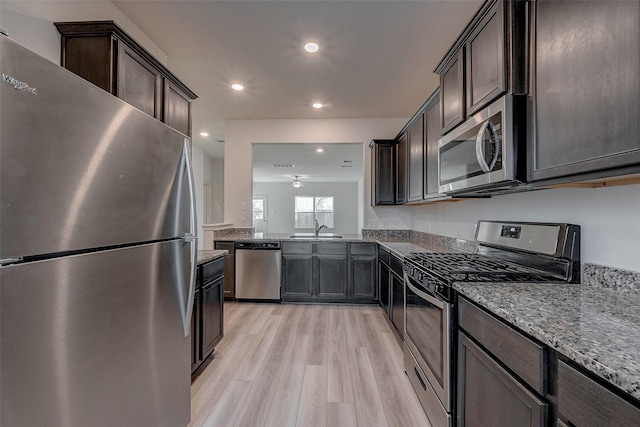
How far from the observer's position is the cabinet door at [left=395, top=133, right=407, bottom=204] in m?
3.44

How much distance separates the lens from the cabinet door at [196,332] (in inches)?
80.4

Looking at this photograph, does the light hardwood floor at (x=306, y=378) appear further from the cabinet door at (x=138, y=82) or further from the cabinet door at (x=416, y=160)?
the cabinet door at (x=138, y=82)

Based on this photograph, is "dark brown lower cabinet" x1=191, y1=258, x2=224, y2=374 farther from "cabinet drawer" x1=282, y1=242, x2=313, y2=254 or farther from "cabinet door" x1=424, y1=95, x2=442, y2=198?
"cabinet door" x1=424, y1=95, x2=442, y2=198

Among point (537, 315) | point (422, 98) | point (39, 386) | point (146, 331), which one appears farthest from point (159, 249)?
point (422, 98)

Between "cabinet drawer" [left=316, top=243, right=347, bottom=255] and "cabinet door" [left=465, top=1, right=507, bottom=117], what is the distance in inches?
99.7

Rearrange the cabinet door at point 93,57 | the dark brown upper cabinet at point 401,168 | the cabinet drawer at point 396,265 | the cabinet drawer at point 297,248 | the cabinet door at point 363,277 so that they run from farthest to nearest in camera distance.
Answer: the cabinet drawer at point 297,248 → the cabinet door at point 363,277 → the dark brown upper cabinet at point 401,168 → the cabinet drawer at point 396,265 → the cabinet door at point 93,57

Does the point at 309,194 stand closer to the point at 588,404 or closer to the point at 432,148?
the point at 432,148

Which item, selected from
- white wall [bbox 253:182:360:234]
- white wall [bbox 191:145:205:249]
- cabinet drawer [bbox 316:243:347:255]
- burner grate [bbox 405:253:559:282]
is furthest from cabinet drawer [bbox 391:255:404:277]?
white wall [bbox 253:182:360:234]

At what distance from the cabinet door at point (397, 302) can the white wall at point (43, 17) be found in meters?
2.82

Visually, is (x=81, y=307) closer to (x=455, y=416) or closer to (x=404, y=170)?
(x=455, y=416)

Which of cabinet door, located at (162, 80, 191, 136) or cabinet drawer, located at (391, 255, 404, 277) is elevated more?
cabinet door, located at (162, 80, 191, 136)

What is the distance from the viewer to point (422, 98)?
356 centimetres

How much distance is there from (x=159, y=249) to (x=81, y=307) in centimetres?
39

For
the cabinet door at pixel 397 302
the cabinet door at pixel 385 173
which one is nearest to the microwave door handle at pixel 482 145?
the cabinet door at pixel 397 302
